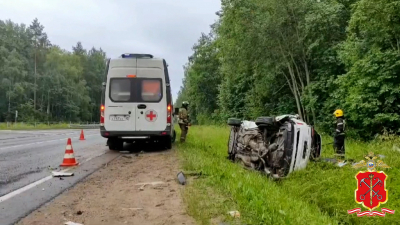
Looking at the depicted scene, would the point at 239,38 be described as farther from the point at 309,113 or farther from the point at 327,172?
the point at 327,172

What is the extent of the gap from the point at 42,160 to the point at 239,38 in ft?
47.8

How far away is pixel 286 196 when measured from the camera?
5789mm

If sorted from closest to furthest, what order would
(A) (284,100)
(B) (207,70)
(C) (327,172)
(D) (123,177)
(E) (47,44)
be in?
1. (D) (123,177)
2. (C) (327,172)
3. (A) (284,100)
4. (B) (207,70)
5. (E) (47,44)

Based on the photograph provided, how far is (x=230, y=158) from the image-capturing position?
31.1 feet

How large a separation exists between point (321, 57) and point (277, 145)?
14.2 meters

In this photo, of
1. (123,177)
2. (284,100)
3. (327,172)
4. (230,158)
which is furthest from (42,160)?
(284,100)

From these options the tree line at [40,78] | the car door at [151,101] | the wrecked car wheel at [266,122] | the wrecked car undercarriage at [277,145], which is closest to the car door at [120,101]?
the car door at [151,101]

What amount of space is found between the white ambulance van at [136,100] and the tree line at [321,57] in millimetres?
7670

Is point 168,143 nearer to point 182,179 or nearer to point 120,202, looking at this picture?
point 182,179

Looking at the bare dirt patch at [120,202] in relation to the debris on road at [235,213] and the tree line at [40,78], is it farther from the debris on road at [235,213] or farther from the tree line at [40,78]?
the tree line at [40,78]

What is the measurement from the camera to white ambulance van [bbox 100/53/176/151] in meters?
11.4

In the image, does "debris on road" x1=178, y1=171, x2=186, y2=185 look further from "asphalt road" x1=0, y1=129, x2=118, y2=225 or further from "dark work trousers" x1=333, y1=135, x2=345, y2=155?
"dark work trousers" x1=333, y1=135, x2=345, y2=155

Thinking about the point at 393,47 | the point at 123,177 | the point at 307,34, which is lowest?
the point at 123,177

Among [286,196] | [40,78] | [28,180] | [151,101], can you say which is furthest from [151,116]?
[40,78]
